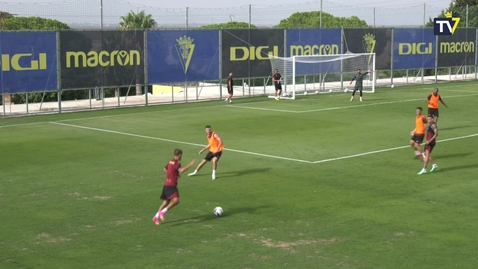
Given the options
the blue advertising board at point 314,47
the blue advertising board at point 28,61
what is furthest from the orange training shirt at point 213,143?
the blue advertising board at point 314,47

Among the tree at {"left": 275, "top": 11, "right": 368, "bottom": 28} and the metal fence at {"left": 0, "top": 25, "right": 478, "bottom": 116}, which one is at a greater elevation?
the tree at {"left": 275, "top": 11, "right": 368, "bottom": 28}

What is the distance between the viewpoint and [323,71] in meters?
50.2

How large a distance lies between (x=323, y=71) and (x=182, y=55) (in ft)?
35.1

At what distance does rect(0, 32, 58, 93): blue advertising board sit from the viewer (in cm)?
3697

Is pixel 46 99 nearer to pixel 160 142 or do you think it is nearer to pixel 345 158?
pixel 160 142

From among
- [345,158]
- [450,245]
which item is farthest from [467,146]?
[450,245]

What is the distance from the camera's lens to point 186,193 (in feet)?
66.7

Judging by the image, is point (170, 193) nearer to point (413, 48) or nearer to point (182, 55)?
point (182, 55)

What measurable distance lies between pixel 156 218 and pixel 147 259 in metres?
2.63

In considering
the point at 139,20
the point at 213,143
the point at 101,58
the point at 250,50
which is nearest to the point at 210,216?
the point at 213,143

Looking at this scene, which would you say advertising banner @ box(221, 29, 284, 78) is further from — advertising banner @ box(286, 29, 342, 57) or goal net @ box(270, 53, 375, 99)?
advertising banner @ box(286, 29, 342, 57)

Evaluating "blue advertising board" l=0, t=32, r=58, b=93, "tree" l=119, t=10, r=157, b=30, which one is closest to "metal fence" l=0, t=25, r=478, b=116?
"blue advertising board" l=0, t=32, r=58, b=93

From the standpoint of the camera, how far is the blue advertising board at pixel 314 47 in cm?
4912

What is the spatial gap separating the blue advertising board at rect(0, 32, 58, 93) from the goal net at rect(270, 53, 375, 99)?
1471 cm
